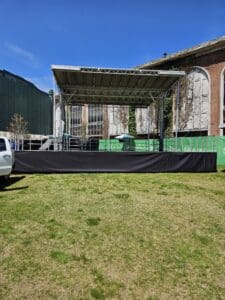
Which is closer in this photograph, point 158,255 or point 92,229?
point 158,255

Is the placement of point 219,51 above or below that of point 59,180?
above

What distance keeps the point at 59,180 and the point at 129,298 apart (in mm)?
8083

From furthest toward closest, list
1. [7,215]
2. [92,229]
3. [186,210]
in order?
1. [186,210]
2. [7,215]
3. [92,229]

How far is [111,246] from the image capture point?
5.00 metres

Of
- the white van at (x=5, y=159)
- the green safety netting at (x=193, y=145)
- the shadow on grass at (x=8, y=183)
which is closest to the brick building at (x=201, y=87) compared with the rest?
the green safety netting at (x=193, y=145)

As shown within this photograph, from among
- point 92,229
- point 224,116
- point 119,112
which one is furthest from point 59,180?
point 119,112

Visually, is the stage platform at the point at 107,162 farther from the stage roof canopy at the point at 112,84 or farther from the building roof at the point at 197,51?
the building roof at the point at 197,51

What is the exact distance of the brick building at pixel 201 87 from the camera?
1053 inches

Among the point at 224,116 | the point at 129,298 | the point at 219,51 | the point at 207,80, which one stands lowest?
the point at 129,298

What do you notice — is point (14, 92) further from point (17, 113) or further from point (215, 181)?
point (215, 181)

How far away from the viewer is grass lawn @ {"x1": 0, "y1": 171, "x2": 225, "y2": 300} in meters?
3.84

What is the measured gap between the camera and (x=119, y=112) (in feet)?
119

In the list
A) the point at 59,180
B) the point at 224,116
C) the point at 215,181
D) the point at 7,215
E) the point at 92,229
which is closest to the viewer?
the point at 92,229

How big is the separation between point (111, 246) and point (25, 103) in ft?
143
